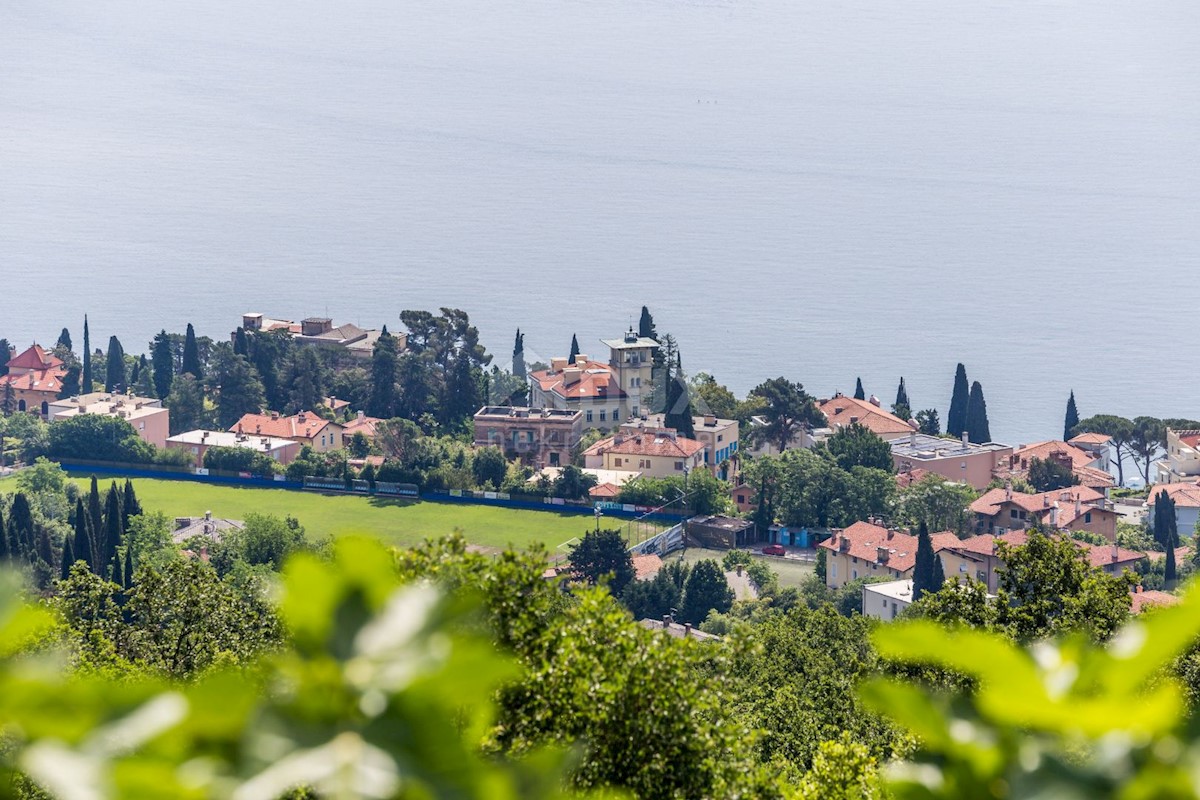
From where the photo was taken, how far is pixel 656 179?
86.9 meters

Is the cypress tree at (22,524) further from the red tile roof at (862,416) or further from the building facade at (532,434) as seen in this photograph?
the red tile roof at (862,416)

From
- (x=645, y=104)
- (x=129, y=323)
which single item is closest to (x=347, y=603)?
(x=129, y=323)

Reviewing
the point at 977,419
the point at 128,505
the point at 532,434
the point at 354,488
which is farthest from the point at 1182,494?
the point at 128,505

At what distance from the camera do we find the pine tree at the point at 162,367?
127ft

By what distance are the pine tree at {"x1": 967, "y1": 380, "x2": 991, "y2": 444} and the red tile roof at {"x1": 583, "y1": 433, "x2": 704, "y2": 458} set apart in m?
6.79

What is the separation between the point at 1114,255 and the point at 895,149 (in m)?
27.0

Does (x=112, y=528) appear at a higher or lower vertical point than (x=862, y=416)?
lower

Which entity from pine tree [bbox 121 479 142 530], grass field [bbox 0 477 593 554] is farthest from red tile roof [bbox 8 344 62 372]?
pine tree [bbox 121 479 142 530]

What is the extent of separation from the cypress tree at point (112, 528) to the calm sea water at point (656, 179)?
2387cm

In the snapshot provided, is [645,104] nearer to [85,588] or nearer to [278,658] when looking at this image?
[85,588]

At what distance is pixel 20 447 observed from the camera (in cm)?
3566

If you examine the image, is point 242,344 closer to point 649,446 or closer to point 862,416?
point 649,446

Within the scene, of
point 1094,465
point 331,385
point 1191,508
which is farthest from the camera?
point 331,385

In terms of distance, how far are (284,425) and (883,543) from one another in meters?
14.6
